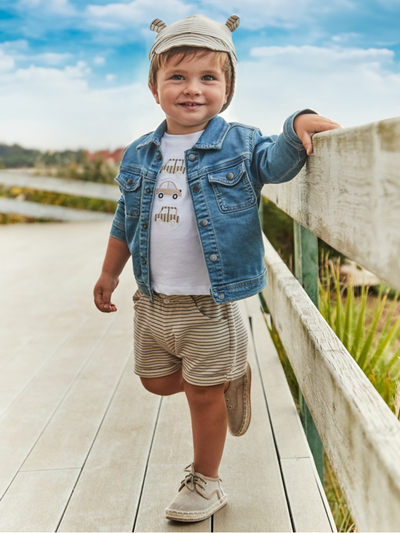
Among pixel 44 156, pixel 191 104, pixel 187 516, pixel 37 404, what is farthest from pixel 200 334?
pixel 44 156

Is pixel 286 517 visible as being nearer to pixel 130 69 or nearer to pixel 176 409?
pixel 176 409

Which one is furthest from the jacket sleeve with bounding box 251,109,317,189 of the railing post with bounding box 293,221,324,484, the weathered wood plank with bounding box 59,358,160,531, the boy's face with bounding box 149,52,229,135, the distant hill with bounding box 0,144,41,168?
the distant hill with bounding box 0,144,41,168

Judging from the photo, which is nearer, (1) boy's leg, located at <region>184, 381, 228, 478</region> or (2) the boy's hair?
(2) the boy's hair

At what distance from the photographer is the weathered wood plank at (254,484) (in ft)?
4.64

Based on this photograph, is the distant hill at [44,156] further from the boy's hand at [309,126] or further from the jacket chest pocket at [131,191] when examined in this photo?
the boy's hand at [309,126]

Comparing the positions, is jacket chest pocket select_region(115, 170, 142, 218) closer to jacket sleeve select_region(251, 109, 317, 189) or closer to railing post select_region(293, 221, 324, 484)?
jacket sleeve select_region(251, 109, 317, 189)

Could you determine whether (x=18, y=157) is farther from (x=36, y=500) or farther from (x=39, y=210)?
(x=36, y=500)

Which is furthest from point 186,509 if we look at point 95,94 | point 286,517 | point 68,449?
point 95,94

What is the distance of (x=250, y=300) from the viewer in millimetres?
3666

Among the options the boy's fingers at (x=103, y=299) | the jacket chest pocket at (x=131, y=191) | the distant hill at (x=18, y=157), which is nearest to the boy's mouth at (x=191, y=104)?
the jacket chest pocket at (x=131, y=191)

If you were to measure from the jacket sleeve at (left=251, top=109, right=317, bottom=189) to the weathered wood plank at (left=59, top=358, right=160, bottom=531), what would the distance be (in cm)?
95

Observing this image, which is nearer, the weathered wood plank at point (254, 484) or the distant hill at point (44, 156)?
the weathered wood plank at point (254, 484)

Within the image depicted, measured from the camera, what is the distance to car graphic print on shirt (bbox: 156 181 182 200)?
4.50 ft

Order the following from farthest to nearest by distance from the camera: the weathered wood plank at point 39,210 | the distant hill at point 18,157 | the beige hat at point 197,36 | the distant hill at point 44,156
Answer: the distant hill at point 18,157 < the distant hill at point 44,156 < the weathered wood plank at point 39,210 < the beige hat at point 197,36
